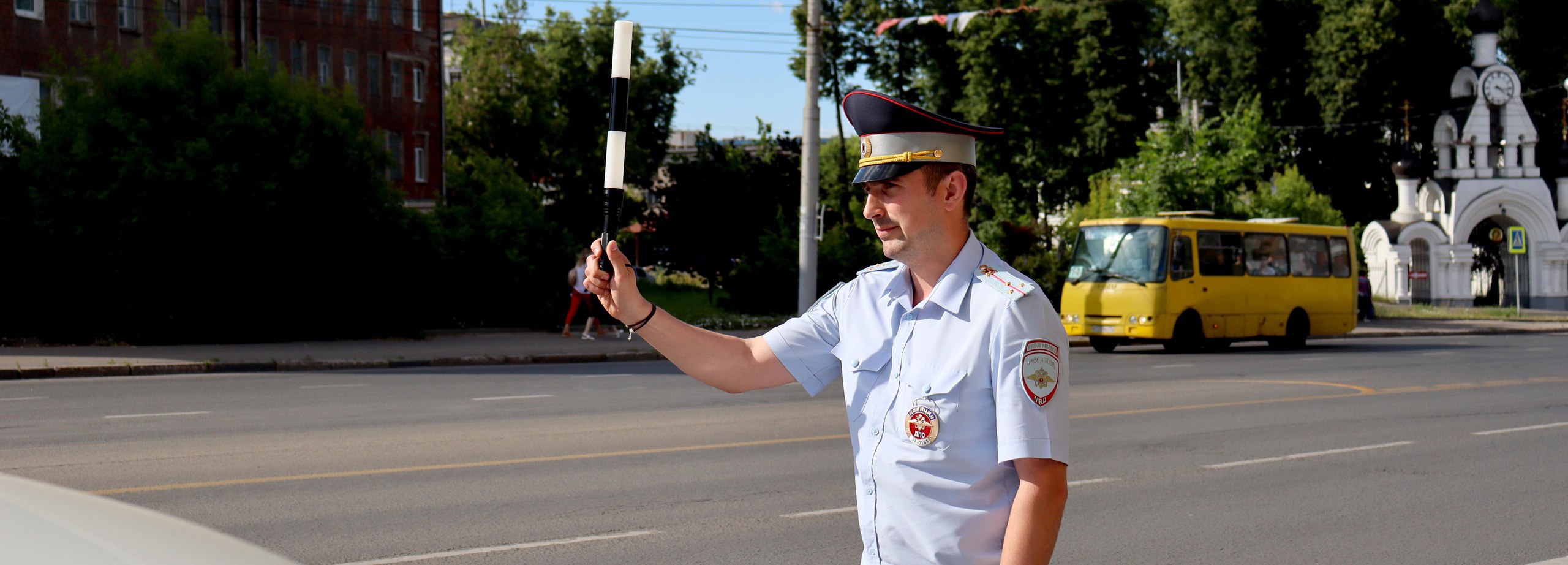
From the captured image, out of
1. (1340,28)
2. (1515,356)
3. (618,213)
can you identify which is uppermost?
(1340,28)

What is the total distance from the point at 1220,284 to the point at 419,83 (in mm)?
34231

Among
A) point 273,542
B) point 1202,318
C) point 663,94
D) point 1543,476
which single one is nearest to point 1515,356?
point 1202,318

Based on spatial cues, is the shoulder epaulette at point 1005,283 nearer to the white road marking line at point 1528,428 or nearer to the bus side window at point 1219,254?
the white road marking line at point 1528,428

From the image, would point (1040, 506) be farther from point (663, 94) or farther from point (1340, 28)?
point (663, 94)

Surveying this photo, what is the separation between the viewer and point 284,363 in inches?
802

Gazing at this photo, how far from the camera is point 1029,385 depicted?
266cm

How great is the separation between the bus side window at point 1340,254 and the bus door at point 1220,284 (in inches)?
139

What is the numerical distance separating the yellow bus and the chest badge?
24.4m

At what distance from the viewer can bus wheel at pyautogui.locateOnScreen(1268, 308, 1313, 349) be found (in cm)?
2939

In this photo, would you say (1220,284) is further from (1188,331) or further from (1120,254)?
(1120,254)

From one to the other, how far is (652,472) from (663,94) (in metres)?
58.0

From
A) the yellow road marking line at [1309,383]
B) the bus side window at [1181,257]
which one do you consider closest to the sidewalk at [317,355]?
the yellow road marking line at [1309,383]

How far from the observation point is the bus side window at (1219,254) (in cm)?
2750

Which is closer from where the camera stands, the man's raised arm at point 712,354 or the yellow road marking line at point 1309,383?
the man's raised arm at point 712,354
